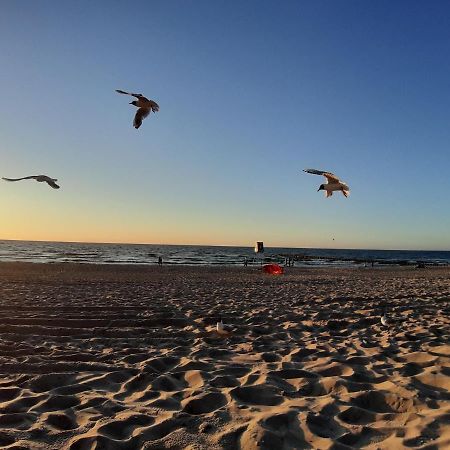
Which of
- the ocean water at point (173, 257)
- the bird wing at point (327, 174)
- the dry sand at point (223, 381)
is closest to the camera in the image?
the dry sand at point (223, 381)

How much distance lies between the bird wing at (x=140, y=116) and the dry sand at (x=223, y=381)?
3.73 m

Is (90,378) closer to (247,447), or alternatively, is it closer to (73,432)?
(73,432)

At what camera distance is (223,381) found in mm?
4145

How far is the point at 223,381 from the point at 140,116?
6195 millimetres

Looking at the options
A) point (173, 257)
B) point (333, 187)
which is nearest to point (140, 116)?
point (333, 187)

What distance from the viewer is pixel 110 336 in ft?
20.9

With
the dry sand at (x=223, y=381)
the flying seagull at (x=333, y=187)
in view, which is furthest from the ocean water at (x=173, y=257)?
the dry sand at (x=223, y=381)

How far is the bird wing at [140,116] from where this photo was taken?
28.6 feet

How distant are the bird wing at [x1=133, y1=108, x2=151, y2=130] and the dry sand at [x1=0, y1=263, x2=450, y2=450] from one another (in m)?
3.73

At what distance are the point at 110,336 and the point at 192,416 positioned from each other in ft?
11.2

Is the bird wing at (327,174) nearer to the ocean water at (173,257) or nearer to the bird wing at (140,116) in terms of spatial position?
the bird wing at (140,116)

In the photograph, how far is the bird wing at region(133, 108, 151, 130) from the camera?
8.70 metres

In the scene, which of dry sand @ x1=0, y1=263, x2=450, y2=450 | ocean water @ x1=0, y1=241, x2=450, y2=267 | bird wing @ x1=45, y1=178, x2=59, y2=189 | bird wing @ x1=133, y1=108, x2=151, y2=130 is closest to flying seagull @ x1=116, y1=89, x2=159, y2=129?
bird wing @ x1=133, y1=108, x2=151, y2=130

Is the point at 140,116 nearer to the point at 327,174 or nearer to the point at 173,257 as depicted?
the point at 327,174
